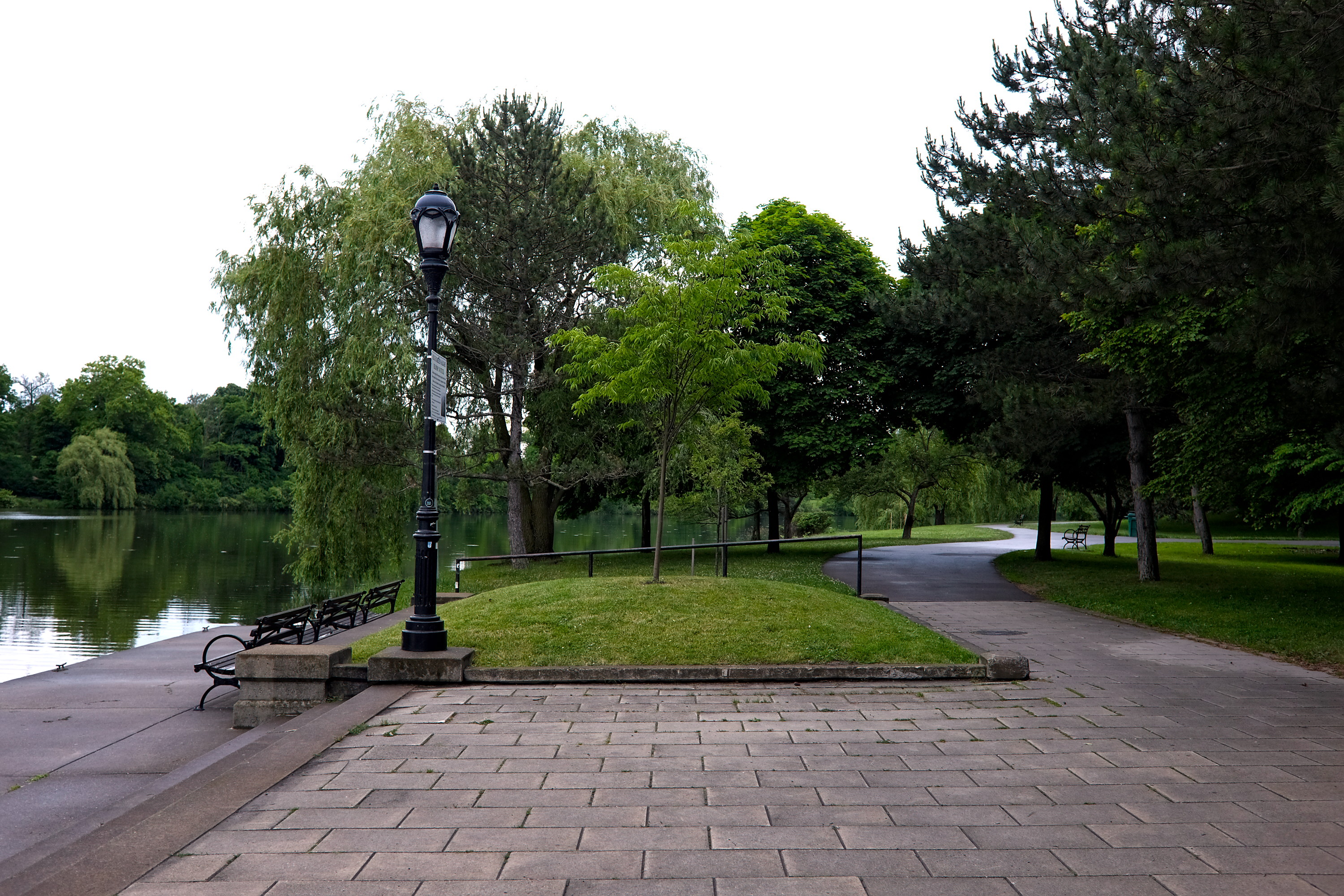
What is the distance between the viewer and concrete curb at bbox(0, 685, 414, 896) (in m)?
3.57

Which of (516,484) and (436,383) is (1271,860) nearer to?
(436,383)

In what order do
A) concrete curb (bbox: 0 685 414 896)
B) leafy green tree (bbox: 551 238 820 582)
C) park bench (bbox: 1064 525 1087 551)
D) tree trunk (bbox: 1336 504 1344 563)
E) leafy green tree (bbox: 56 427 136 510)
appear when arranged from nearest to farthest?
concrete curb (bbox: 0 685 414 896) → leafy green tree (bbox: 551 238 820 582) → tree trunk (bbox: 1336 504 1344 563) → park bench (bbox: 1064 525 1087 551) → leafy green tree (bbox: 56 427 136 510)

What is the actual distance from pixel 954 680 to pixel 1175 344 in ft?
29.6

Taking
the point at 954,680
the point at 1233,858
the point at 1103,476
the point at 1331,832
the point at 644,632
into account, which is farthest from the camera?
the point at 1103,476

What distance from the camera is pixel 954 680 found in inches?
313

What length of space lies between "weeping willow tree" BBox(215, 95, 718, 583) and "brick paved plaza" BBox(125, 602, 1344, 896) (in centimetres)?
1473

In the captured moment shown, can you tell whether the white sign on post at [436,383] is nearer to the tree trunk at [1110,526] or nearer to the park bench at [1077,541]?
the tree trunk at [1110,526]

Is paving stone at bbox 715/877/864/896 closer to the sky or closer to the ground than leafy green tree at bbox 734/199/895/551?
closer to the ground

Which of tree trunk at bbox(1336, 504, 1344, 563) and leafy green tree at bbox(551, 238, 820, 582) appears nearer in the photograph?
leafy green tree at bbox(551, 238, 820, 582)

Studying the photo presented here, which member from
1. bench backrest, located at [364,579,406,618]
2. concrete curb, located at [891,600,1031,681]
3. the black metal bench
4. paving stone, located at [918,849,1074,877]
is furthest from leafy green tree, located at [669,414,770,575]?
paving stone, located at [918,849,1074,877]

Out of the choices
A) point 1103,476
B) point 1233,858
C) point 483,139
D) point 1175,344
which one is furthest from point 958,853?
point 1103,476

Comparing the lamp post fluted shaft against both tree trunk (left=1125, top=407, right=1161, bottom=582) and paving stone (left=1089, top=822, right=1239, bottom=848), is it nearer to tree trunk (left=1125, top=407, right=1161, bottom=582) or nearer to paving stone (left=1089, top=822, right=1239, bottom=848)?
paving stone (left=1089, top=822, right=1239, bottom=848)

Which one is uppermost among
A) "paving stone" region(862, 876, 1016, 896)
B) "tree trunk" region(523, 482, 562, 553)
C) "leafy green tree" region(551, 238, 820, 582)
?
"leafy green tree" region(551, 238, 820, 582)

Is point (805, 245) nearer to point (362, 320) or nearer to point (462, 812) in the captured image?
point (362, 320)
